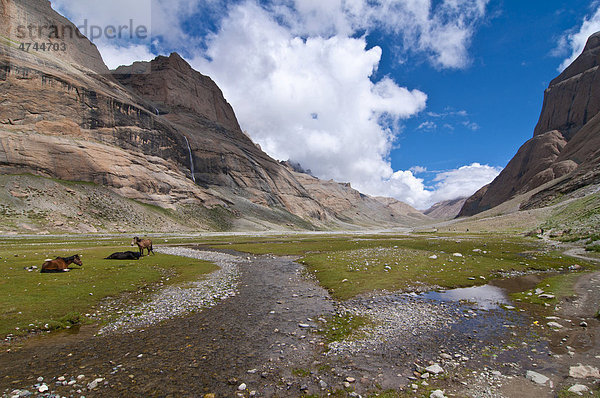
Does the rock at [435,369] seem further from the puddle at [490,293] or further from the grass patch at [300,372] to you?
the puddle at [490,293]

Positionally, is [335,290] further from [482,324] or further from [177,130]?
[177,130]

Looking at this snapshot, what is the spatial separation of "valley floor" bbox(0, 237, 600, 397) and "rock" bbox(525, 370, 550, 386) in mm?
126

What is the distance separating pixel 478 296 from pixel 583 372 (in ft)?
31.2

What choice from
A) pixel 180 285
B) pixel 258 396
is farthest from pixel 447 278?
pixel 180 285

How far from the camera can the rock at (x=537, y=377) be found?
779 centimetres

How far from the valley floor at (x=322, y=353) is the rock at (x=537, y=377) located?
0.13m

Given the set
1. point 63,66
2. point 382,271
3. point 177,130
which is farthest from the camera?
point 177,130

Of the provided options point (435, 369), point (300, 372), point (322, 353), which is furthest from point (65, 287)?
point (435, 369)

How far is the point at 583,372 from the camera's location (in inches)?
322

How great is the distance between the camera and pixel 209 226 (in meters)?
136

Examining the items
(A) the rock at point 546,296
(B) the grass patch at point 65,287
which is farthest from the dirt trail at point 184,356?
(A) the rock at point 546,296

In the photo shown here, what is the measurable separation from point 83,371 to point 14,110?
15156 centimetres

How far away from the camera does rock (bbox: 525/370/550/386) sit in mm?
7792

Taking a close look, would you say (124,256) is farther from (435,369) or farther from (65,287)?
(435,369)
